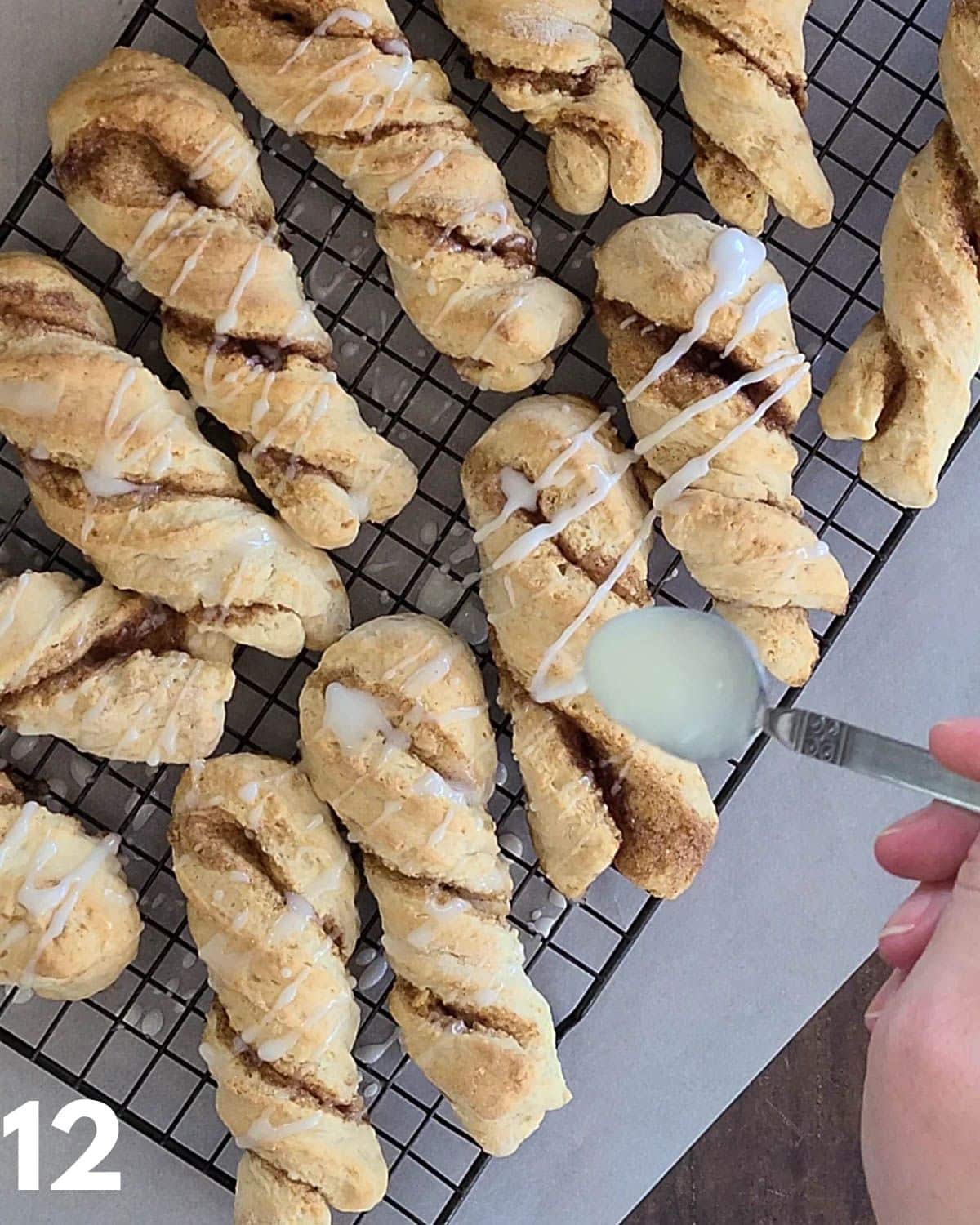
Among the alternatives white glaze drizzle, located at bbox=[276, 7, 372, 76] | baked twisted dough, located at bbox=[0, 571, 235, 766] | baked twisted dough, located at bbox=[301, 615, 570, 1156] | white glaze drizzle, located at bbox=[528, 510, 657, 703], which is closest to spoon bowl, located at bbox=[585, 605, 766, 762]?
white glaze drizzle, located at bbox=[528, 510, 657, 703]

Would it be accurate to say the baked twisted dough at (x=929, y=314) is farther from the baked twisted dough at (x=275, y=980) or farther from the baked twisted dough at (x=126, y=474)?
the baked twisted dough at (x=275, y=980)

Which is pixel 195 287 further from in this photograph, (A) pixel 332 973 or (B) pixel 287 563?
(A) pixel 332 973

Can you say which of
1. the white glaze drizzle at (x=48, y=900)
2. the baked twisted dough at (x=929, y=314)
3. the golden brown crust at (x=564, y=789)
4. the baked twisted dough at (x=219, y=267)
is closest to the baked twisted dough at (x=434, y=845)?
the golden brown crust at (x=564, y=789)

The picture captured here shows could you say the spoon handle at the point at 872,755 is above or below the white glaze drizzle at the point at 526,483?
above

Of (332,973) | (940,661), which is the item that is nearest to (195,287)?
(332,973)

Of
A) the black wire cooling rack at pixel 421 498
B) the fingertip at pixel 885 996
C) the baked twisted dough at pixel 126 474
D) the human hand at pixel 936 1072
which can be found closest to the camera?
the human hand at pixel 936 1072

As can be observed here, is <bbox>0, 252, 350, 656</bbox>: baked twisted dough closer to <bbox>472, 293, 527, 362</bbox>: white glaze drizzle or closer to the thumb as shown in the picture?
<bbox>472, 293, 527, 362</bbox>: white glaze drizzle
